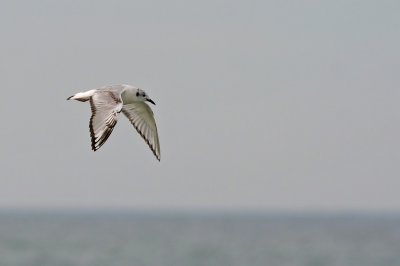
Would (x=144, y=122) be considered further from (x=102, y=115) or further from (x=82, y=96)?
(x=102, y=115)

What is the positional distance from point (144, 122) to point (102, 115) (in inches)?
165

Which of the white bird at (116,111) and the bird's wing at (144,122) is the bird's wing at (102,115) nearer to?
the white bird at (116,111)

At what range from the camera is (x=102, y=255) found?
73938mm

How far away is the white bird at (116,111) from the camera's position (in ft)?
50.8

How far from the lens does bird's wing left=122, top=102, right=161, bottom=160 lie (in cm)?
1978

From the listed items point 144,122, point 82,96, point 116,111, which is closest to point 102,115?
point 116,111

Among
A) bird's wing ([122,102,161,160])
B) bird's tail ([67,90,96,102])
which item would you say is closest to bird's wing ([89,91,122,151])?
bird's tail ([67,90,96,102])

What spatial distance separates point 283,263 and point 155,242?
2824cm

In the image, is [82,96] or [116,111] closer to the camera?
[116,111]

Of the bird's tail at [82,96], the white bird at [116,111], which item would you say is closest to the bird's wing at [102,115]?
the white bird at [116,111]

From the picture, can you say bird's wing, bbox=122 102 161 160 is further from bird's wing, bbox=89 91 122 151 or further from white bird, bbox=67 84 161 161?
bird's wing, bbox=89 91 122 151

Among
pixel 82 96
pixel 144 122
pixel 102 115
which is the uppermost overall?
pixel 144 122

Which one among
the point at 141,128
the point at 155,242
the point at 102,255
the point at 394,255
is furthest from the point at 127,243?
the point at 141,128

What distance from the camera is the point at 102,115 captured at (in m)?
15.8
